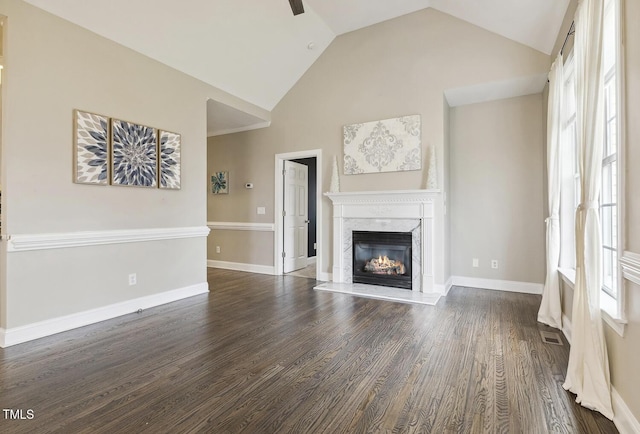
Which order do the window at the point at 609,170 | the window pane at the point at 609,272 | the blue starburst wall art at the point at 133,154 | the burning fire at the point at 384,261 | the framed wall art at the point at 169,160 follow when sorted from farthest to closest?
the burning fire at the point at 384,261 < the framed wall art at the point at 169,160 < the blue starburst wall art at the point at 133,154 < the window pane at the point at 609,272 < the window at the point at 609,170

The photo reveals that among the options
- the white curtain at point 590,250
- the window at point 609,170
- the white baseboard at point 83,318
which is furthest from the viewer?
the white baseboard at point 83,318

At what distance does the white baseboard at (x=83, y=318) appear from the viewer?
2.71 metres

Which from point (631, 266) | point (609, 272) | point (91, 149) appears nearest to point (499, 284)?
point (609, 272)

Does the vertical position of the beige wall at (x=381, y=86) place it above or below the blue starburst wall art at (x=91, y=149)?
above

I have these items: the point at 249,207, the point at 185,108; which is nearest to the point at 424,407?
the point at 185,108

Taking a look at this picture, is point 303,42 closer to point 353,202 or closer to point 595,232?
point 353,202


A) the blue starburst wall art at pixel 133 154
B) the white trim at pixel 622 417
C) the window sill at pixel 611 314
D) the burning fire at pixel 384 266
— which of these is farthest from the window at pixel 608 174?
the blue starburst wall art at pixel 133 154

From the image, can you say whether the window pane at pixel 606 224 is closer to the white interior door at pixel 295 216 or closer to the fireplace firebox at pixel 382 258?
the fireplace firebox at pixel 382 258

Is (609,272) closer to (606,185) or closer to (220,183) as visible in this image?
(606,185)

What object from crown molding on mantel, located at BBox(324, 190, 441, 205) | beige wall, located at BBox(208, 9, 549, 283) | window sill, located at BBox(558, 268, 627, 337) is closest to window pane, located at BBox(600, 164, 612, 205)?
window sill, located at BBox(558, 268, 627, 337)

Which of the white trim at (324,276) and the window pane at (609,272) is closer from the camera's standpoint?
the window pane at (609,272)

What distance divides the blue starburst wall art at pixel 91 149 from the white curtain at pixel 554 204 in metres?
4.57

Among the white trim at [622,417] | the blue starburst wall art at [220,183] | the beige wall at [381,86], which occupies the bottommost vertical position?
the white trim at [622,417]

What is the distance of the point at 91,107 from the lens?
10.5ft
